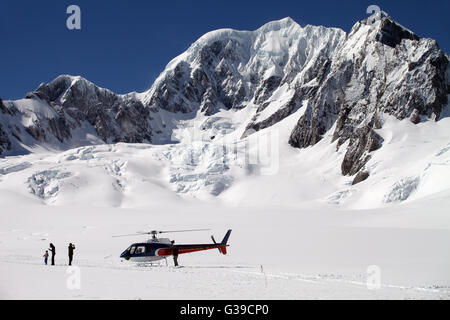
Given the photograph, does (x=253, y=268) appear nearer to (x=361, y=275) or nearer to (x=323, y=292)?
(x=361, y=275)

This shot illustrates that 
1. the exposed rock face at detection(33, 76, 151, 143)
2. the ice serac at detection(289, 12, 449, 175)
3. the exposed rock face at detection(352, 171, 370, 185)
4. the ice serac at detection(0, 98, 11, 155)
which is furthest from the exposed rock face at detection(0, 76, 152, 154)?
the exposed rock face at detection(352, 171, 370, 185)

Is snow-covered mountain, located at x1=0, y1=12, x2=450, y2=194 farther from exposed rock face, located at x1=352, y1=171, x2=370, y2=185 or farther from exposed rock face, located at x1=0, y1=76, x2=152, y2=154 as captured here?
exposed rock face, located at x1=0, y1=76, x2=152, y2=154

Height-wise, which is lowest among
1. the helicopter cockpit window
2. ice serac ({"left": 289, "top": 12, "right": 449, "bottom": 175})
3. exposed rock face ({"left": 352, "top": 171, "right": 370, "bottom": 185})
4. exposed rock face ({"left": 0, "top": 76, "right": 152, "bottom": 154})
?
the helicopter cockpit window

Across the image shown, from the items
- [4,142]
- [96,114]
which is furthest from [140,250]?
[96,114]

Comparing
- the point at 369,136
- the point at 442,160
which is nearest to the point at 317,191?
the point at 369,136

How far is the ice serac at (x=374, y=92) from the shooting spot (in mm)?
100688

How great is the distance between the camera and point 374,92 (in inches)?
4318

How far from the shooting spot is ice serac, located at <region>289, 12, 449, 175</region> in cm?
10069

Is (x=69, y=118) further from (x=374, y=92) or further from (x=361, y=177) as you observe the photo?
(x=361, y=177)

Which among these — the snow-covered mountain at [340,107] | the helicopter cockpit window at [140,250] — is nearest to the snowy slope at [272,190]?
the snow-covered mountain at [340,107]

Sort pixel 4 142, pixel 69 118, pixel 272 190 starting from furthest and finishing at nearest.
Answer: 1. pixel 69 118
2. pixel 4 142
3. pixel 272 190

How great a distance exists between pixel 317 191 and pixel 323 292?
77.9 m

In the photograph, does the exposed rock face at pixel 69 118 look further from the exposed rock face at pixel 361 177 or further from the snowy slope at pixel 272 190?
the exposed rock face at pixel 361 177

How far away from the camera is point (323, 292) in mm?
15742
